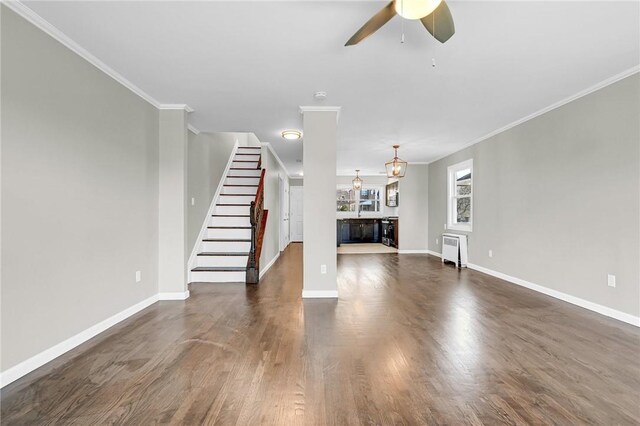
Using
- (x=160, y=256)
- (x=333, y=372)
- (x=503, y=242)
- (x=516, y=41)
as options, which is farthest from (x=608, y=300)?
(x=160, y=256)

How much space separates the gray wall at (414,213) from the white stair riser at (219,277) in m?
4.89

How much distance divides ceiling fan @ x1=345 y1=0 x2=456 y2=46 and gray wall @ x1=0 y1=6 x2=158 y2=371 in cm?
228

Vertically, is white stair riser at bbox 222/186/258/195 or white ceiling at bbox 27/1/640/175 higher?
white ceiling at bbox 27/1/640/175

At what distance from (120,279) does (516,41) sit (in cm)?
423

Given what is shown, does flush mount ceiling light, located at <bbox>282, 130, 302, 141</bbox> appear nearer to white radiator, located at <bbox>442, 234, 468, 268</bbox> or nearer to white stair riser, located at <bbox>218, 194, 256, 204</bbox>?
white stair riser, located at <bbox>218, 194, 256, 204</bbox>

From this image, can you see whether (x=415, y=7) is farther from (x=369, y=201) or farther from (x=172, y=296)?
(x=369, y=201)

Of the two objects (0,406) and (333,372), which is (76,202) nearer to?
(0,406)

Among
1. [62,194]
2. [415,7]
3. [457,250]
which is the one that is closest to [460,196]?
[457,250]

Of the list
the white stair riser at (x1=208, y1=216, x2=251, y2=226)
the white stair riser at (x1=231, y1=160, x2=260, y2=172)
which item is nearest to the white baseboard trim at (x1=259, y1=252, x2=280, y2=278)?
the white stair riser at (x1=208, y1=216, x2=251, y2=226)

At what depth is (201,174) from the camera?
5.26 m

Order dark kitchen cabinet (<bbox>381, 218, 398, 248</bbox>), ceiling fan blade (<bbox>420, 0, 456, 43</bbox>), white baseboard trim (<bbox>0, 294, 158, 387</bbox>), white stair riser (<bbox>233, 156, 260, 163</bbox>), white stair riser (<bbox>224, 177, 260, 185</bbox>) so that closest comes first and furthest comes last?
ceiling fan blade (<bbox>420, 0, 456, 43</bbox>), white baseboard trim (<bbox>0, 294, 158, 387</bbox>), white stair riser (<bbox>224, 177, 260, 185</bbox>), white stair riser (<bbox>233, 156, 260, 163</bbox>), dark kitchen cabinet (<bbox>381, 218, 398, 248</bbox>)

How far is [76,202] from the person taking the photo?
98.2 inches

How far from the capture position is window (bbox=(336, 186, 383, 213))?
35.4ft

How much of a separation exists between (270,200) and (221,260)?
1674 mm
